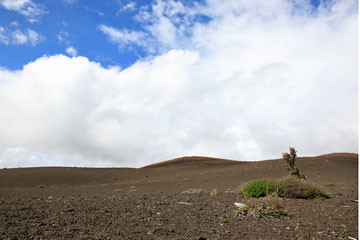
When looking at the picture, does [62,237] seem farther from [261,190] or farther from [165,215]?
[261,190]

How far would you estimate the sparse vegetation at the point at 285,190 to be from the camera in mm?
12477

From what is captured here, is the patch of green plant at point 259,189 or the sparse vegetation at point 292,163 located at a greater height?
the sparse vegetation at point 292,163

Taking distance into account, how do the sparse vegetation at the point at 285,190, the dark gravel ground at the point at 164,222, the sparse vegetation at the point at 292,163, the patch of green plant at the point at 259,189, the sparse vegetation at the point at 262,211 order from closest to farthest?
1. the dark gravel ground at the point at 164,222
2. the sparse vegetation at the point at 262,211
3. the sparse vegetation at the point at 285,190
4. the patch of green plant at the point at 259,189
5. the sparse vegetation at the point at 292,163

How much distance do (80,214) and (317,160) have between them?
41.0 metres

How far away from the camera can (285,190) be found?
1264 centimetres

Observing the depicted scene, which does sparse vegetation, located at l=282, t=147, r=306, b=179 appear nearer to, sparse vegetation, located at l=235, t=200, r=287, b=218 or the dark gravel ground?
the dark gravel ground

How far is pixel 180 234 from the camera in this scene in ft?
22.0

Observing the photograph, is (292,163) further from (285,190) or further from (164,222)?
(164,222)

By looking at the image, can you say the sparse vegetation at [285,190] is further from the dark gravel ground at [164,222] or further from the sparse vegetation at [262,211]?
the sparse vegetation at [262,211]

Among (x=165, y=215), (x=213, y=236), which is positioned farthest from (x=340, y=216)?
(x=165, y=215)

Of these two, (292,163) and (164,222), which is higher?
(292,163)

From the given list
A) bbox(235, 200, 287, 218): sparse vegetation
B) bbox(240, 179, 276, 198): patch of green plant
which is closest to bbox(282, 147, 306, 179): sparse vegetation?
bbox(240, 179, 276, 198): patch of green plant

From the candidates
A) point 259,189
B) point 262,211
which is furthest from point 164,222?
point 259,189

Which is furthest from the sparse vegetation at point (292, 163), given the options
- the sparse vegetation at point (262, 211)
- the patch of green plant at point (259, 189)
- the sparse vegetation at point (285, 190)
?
the sparse vegetation at point (262, 211)
